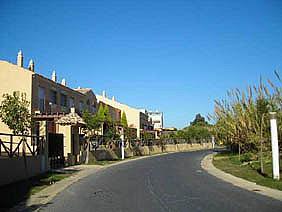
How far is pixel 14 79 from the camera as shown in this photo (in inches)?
1442

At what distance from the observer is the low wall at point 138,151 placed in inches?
1660

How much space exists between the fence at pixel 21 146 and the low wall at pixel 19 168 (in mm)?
281

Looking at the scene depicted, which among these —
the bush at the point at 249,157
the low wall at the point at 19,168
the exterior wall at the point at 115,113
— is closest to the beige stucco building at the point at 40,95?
the low wall at the point at 19,168

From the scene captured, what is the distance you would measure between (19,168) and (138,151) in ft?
128

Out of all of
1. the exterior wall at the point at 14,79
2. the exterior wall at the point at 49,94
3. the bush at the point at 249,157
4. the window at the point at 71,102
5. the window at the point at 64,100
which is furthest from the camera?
the window at the point at 71,102

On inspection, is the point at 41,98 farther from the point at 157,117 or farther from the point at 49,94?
the point at 157,117

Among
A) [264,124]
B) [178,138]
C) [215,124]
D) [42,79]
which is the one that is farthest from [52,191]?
[178,138]

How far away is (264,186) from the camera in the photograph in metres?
16.6

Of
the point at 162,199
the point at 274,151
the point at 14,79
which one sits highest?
the point at 14,79

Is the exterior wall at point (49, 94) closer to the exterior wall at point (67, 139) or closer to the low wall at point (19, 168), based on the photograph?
the exterior wall at point (67, 139)

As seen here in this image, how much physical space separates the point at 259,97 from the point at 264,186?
15373 mm

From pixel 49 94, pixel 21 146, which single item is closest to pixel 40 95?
pixel 49 94

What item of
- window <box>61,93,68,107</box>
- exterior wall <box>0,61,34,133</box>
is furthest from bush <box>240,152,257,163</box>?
window <box>61,93,68,107</box>

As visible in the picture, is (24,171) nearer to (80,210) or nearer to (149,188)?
(149,188)
